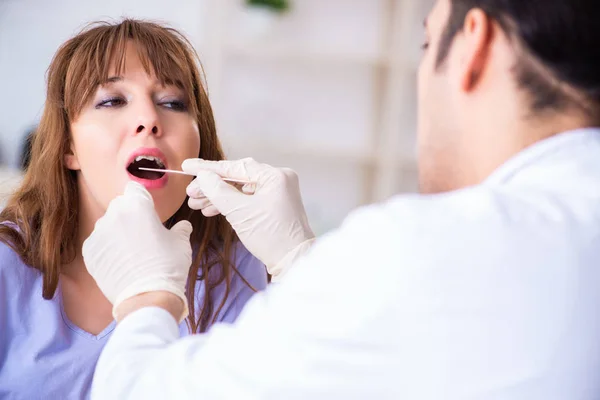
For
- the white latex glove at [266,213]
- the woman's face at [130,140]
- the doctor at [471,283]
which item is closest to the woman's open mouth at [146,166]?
the woman's face at [130,140]

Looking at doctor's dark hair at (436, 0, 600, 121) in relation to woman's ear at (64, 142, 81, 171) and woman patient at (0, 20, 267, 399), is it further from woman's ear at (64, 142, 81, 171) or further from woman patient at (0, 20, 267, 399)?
woman's ear at (64, 142, 81, 171)

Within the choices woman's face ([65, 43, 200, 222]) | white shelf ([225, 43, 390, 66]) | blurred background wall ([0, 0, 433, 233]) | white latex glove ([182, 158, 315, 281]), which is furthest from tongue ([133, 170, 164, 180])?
white shelf ([225, 43, 390, 66])


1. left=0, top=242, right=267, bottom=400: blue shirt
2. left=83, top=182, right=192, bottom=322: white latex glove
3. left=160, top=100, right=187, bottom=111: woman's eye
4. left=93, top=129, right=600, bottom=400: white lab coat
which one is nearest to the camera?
left=93, top=129, right=600, bottom=400: white lab coat

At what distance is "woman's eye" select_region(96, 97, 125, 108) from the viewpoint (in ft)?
4.71

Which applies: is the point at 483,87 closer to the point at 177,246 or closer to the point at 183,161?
the point at 177,246

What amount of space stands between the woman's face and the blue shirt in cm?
22

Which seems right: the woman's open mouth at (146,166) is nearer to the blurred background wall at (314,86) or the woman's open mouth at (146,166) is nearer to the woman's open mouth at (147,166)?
the woman's open mouth at (147,166)

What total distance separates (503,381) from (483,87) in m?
0.38

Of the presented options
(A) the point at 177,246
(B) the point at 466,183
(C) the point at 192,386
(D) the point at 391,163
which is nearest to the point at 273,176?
(A) the point at 177,246

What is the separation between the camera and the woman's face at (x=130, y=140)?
4.64 ft

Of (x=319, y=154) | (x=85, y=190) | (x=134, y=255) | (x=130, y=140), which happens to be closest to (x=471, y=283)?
(x=134, y=255)

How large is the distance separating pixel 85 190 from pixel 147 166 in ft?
0.49

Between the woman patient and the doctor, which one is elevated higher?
the doctor

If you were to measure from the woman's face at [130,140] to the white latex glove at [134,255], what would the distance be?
0.24m
